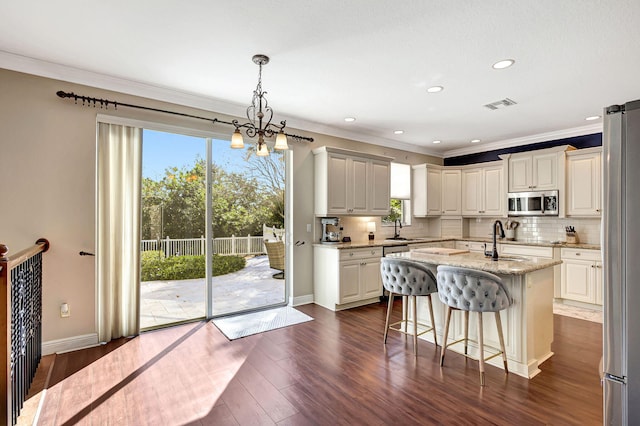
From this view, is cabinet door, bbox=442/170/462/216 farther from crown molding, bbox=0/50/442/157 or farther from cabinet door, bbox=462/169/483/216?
crown molding, bbox=0/50/442/157

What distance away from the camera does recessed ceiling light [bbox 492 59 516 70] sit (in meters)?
3.06

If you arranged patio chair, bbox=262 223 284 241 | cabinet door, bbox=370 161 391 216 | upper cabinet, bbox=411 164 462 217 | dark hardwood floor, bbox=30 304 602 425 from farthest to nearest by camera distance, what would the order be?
1. upper cabinet, bbox=411 164 462 217
2. cabinet door, bbox=370 161 391 216
3. patio chair, bbox=262 223 284 241
4. dark hardwood floor, bbox=30 304 602 425

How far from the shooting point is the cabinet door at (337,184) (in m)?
5.02

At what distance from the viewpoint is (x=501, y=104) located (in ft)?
13.9

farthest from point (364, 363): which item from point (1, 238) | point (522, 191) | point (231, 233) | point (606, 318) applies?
point (522, 191)

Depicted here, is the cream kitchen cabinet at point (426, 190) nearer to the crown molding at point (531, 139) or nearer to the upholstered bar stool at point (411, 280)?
the crown molding at point (531, 139)

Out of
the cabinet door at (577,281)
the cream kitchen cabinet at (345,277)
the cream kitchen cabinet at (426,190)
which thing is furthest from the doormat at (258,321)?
the cabinet door at (577,281)

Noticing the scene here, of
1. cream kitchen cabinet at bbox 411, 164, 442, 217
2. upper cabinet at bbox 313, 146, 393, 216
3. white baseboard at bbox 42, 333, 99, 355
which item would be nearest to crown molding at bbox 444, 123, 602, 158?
cream kitchen cabinet at bbox 411, 164, 442, 217

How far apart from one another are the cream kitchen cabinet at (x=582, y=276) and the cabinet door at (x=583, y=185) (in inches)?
25.7

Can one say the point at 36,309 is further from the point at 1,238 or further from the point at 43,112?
the point at 43,112

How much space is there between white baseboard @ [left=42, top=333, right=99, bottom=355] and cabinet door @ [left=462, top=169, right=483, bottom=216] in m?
6.35

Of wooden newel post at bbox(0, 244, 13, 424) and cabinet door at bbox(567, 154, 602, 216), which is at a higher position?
cabinet door at bbox(567, 154, 602, 216)

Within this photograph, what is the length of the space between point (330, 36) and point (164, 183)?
8.48 feet

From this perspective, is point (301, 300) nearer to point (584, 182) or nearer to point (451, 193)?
point (451, 193)
